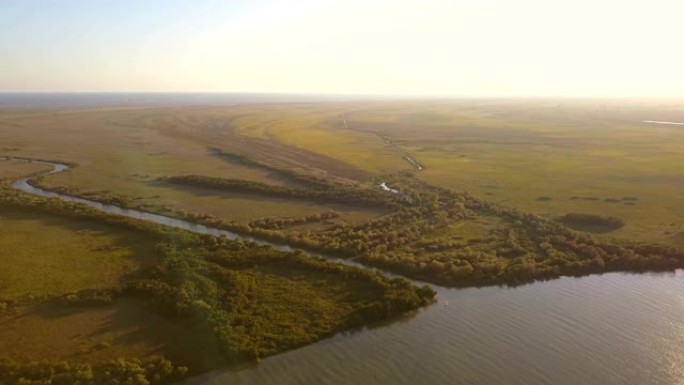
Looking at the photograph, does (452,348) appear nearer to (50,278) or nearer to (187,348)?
(187,348)

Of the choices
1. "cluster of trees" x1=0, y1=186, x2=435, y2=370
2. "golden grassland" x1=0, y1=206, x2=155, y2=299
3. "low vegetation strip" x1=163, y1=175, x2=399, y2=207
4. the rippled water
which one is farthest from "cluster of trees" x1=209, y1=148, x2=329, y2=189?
the rippled water

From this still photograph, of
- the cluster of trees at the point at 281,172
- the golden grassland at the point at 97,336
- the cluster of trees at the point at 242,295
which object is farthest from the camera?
the cluster of trees at the point at 281,172

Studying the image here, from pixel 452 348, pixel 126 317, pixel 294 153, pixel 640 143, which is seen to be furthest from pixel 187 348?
pixel 640 143

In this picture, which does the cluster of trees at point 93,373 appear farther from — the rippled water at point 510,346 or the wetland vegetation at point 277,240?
the rippled water at point 510,346

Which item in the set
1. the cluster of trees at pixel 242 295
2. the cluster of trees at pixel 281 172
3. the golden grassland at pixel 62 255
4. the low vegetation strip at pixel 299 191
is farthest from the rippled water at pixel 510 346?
the cluster of trees at pixel 281 172

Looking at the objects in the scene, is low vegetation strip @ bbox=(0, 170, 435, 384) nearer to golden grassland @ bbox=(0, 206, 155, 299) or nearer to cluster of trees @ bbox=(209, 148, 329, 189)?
golden grassland @ bbox=(0, 206, 155, 299)

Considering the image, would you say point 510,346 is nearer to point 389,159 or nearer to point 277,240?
point 277,240

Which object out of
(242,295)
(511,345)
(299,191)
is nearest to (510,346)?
(511,345)
